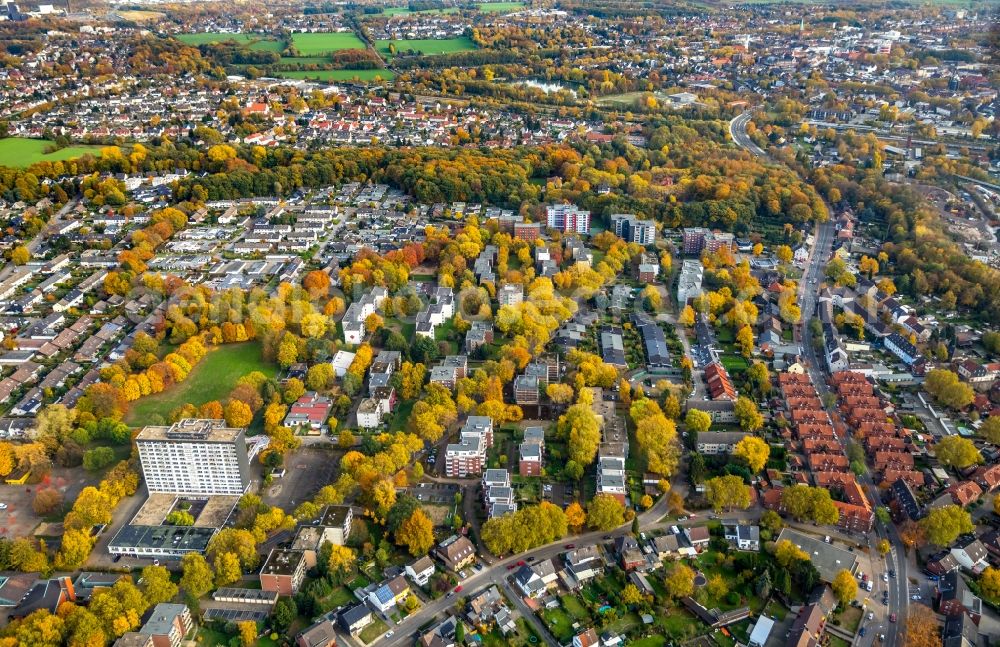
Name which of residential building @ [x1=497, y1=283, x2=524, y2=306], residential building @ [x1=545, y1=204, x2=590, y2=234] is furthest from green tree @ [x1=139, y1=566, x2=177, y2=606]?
residential building @ [x1=545, y1=204, x2=590, y2=234]

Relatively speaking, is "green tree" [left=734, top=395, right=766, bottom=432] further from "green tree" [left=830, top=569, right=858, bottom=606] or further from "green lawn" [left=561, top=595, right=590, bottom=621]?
"green lawn" [left=561, top=595, right=590, bottom=621]

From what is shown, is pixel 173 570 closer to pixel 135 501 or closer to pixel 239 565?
pixel 239 565

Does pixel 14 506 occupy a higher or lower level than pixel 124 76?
lower

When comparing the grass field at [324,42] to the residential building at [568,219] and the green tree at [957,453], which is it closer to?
the residential building at [568,219]

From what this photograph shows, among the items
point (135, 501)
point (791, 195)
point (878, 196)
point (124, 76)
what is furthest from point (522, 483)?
point (124, 76)

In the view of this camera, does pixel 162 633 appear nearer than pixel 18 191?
Yes

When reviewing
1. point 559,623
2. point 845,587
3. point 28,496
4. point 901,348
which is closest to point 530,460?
point 559,623
